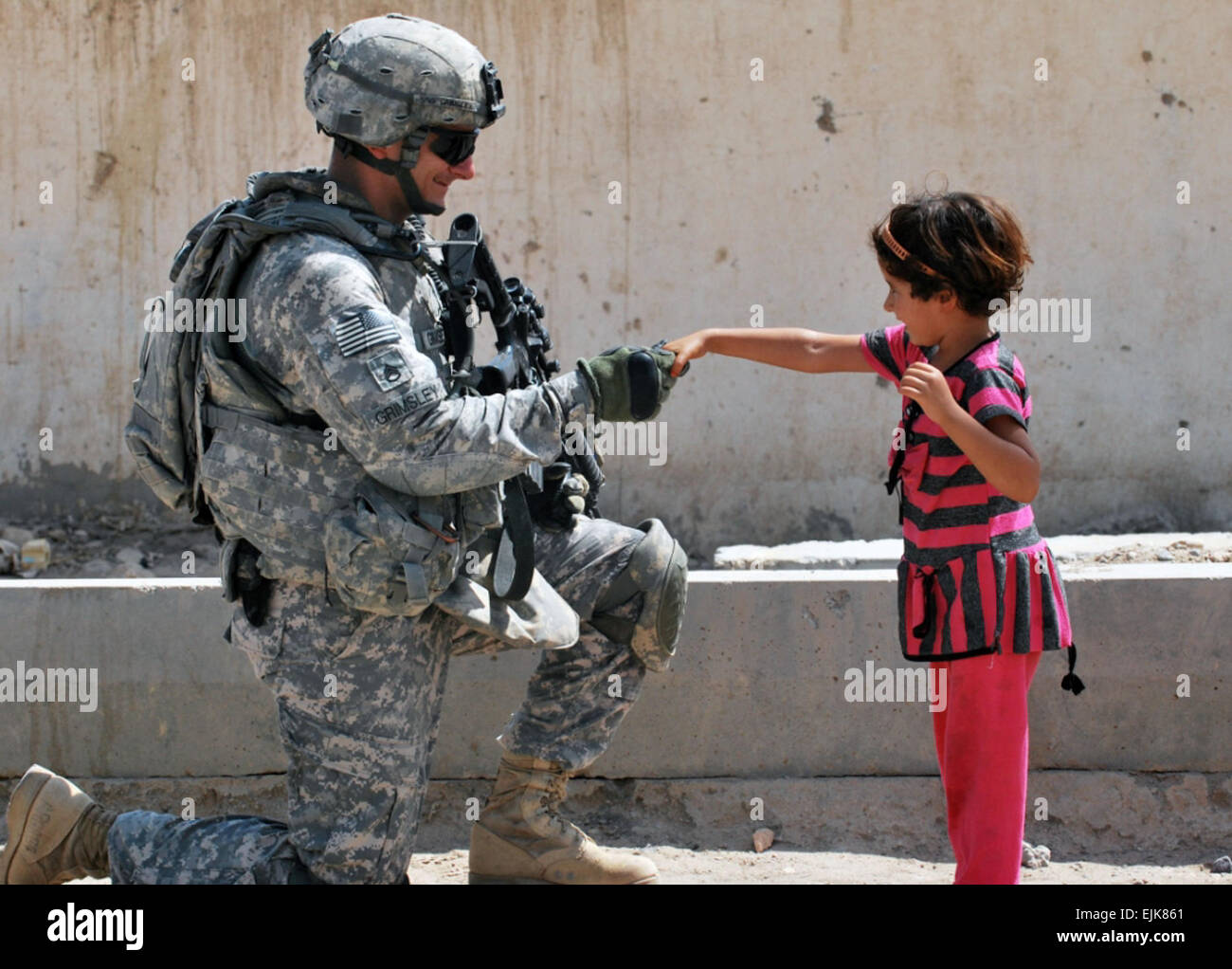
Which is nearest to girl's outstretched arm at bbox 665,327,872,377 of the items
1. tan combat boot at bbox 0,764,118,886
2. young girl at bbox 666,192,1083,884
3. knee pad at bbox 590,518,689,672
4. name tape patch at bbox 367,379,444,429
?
young girl at bbox 666,192,1083,884

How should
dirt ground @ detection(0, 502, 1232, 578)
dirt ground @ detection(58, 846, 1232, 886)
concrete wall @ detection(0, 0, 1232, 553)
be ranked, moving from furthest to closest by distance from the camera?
concrete wall @ detection(0, 0, 1232, 553) < dirt ground @ detection(0, 502, 1232, 578) < dirt ground @ detection(58, 846, 1232, 886)

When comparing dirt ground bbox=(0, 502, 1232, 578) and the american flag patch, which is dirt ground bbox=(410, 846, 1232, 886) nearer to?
dirt ground bbox=(0, 502, 1232, 578)

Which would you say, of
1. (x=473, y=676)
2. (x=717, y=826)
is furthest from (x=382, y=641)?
(x=717, y=826)

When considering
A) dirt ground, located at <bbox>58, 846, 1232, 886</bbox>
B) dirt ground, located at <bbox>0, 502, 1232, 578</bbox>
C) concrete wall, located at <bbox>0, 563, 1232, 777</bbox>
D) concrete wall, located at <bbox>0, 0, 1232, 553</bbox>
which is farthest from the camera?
concrete wall, located at <bbox>0, 0, 1232, 553</bbox>

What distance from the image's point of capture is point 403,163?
115 inches

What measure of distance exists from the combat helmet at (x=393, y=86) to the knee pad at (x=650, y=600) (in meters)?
1.03

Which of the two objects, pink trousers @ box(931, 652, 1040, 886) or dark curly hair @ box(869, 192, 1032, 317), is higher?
dark curly hair @ box(869, 192, 1032, 317)

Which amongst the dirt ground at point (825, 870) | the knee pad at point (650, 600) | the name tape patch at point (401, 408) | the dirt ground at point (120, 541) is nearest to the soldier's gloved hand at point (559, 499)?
the knee pad at point (650, 600)

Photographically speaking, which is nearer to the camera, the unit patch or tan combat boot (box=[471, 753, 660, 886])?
the unit patch

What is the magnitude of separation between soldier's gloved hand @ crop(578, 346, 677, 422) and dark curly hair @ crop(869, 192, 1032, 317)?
0.58 meters

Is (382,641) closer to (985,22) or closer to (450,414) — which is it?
(450,414)

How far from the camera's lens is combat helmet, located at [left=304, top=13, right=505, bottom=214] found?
9.30ft

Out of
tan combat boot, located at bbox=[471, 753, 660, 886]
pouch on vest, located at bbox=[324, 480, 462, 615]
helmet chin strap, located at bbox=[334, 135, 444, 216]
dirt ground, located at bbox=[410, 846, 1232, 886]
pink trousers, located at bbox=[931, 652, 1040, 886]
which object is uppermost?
helmet chin strap, located at bbox=[334, 135, 444, 216]

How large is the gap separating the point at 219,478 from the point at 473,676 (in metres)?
1.58
